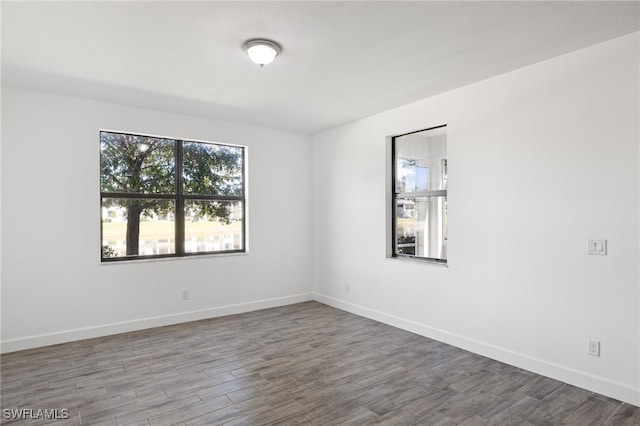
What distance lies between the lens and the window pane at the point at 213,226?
194 inches

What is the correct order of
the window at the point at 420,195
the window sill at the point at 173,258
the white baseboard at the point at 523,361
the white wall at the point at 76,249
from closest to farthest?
1. the white baseboard at the point at 523,361
2. the white wall at the point at 76,249
3. the window at the point at 420,195
4. the window sill at the point at 173,258

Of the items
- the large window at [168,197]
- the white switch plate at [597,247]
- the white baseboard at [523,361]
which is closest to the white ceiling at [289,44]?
the large window at [168,197]

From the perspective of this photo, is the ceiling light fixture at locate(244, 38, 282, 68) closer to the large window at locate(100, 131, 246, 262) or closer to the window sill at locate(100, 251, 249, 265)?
the large window at locate(100, 131, 246, 262)

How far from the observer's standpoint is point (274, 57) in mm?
2957

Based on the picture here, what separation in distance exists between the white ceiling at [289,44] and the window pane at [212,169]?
986 mm

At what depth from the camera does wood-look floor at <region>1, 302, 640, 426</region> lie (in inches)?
98.9

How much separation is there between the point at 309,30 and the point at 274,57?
461 millimetres

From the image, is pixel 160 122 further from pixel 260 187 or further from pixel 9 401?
pixel 9 401

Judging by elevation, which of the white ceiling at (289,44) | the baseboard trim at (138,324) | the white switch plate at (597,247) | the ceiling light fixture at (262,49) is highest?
the white ceiling at (289,44)

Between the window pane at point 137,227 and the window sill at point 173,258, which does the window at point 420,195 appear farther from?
the window pane at point 137,227

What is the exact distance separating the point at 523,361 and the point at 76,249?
458cm

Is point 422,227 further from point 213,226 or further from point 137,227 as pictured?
point 137,227

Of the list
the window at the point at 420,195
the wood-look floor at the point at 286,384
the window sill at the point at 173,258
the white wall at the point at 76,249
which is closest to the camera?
the wood-look floor at the point at 286,384

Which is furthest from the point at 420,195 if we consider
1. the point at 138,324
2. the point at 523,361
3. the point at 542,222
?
the point at 138,324
